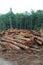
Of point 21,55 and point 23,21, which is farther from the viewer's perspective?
point 23,21

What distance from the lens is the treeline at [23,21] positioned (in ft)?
100

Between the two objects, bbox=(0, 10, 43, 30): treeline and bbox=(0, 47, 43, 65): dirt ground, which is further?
bbox=(0, 10, 43, 30): treeline

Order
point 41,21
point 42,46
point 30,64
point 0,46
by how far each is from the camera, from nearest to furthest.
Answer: point 30,64, point 0,46, point 42,46, point 41,21

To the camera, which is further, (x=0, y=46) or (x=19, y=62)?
(x=0, y=46)

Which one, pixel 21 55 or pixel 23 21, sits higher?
pixel 23 21

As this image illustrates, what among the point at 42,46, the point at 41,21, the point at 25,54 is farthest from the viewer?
the point at 41,21

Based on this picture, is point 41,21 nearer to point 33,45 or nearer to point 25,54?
point 33,45

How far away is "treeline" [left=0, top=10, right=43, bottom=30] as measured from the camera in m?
30.6

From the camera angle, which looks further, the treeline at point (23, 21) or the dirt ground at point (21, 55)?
the treeline at point (23, 21)

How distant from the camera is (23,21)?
3156 centimetres

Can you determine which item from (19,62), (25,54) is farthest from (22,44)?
(19,62)

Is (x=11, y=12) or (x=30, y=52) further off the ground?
(x=11, y=12)

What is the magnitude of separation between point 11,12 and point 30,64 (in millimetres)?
24850

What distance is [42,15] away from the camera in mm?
31828
